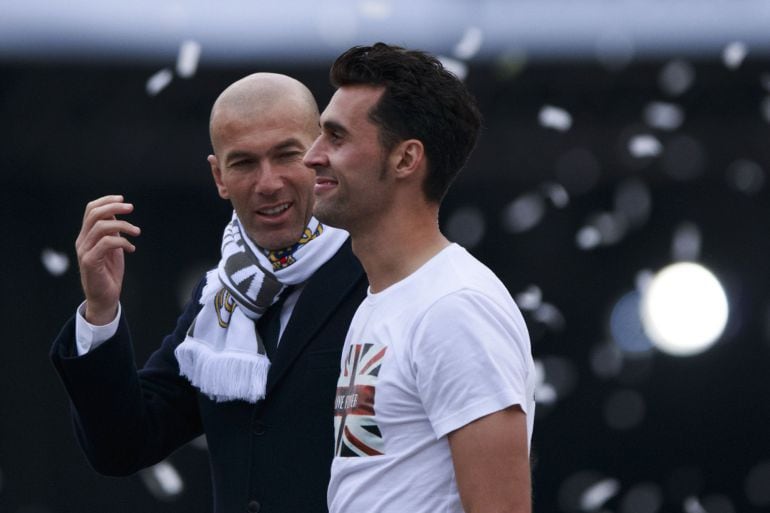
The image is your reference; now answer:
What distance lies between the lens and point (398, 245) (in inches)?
66.4

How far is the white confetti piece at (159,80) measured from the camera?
3.70 metres

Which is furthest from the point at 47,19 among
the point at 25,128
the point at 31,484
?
the point at 31,484

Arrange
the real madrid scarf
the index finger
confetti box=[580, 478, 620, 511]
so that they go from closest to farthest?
the index finger, the real madrid scarf, confetti box=[580, 478, 620, 511]

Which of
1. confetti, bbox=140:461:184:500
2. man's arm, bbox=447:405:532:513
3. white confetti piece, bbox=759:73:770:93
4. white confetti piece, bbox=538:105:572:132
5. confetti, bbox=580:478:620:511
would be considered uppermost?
white confetti piece, bbox=538:105:572:132

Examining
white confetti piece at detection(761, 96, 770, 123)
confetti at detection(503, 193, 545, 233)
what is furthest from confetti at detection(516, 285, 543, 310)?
white confetti piece at detection(761, 96, 770, 123)

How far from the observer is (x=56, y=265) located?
3.76 meters

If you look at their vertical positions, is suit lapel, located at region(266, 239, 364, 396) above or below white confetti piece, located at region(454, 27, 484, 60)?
below

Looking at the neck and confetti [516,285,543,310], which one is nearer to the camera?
the neck

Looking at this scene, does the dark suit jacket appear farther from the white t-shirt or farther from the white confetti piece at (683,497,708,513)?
the white confetti piece at (683,497,708,513)

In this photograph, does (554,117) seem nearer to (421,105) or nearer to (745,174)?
(745,174)

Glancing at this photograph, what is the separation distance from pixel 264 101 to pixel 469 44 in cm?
170

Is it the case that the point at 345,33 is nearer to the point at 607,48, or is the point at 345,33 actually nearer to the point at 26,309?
the point at 607,48

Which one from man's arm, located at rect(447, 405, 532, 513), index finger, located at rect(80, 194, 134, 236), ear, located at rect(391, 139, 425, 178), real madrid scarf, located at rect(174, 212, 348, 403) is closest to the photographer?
man's arm, located at rect(447, 405, 532, 513)

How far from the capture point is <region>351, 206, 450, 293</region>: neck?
66.0 inches
